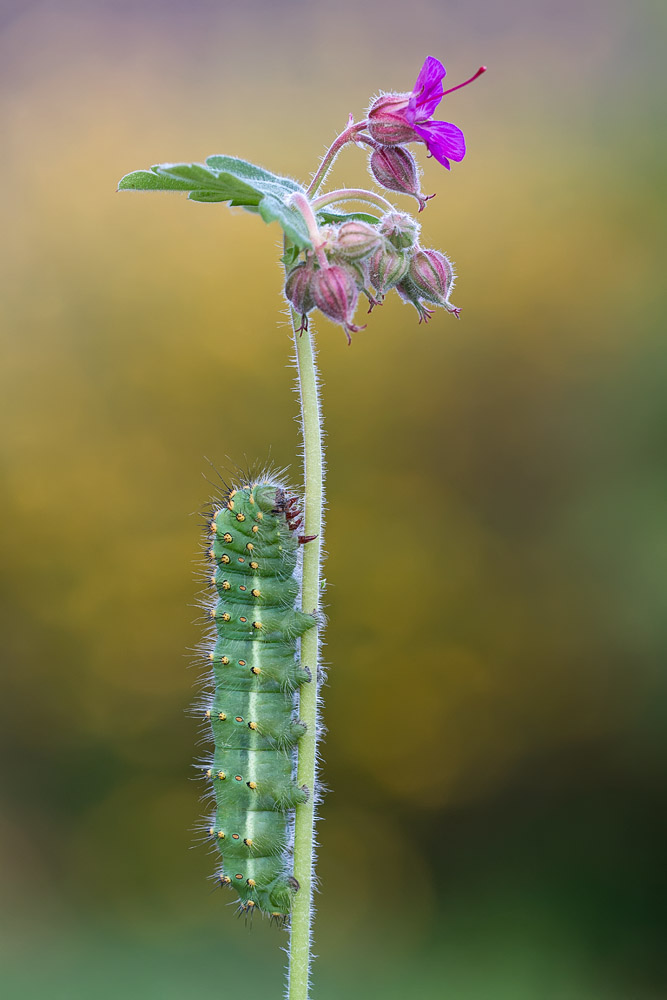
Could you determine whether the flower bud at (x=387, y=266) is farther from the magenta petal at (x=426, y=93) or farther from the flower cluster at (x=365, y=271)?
the magenta petal at (x=426, y=93)

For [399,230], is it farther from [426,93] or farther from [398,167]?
[426,93]

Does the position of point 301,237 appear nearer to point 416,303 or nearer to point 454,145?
point 416,303

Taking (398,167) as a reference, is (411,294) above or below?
below

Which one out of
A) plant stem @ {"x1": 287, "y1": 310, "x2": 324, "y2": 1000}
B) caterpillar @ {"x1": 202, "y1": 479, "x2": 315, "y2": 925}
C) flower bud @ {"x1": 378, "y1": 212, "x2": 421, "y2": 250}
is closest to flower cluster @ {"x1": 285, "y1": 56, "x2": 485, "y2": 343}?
flower bud @ {"x1": 378, "y1": 212, "x2": 421, "y2": 250}

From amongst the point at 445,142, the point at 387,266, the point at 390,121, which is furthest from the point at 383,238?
the point at 445,142

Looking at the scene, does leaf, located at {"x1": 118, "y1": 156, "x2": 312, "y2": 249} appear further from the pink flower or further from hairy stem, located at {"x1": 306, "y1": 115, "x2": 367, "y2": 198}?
the pink flower

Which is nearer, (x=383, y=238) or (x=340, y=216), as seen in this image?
(x=383, y=238)

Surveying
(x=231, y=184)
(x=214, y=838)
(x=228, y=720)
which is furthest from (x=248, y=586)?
(x=231, y=184)
